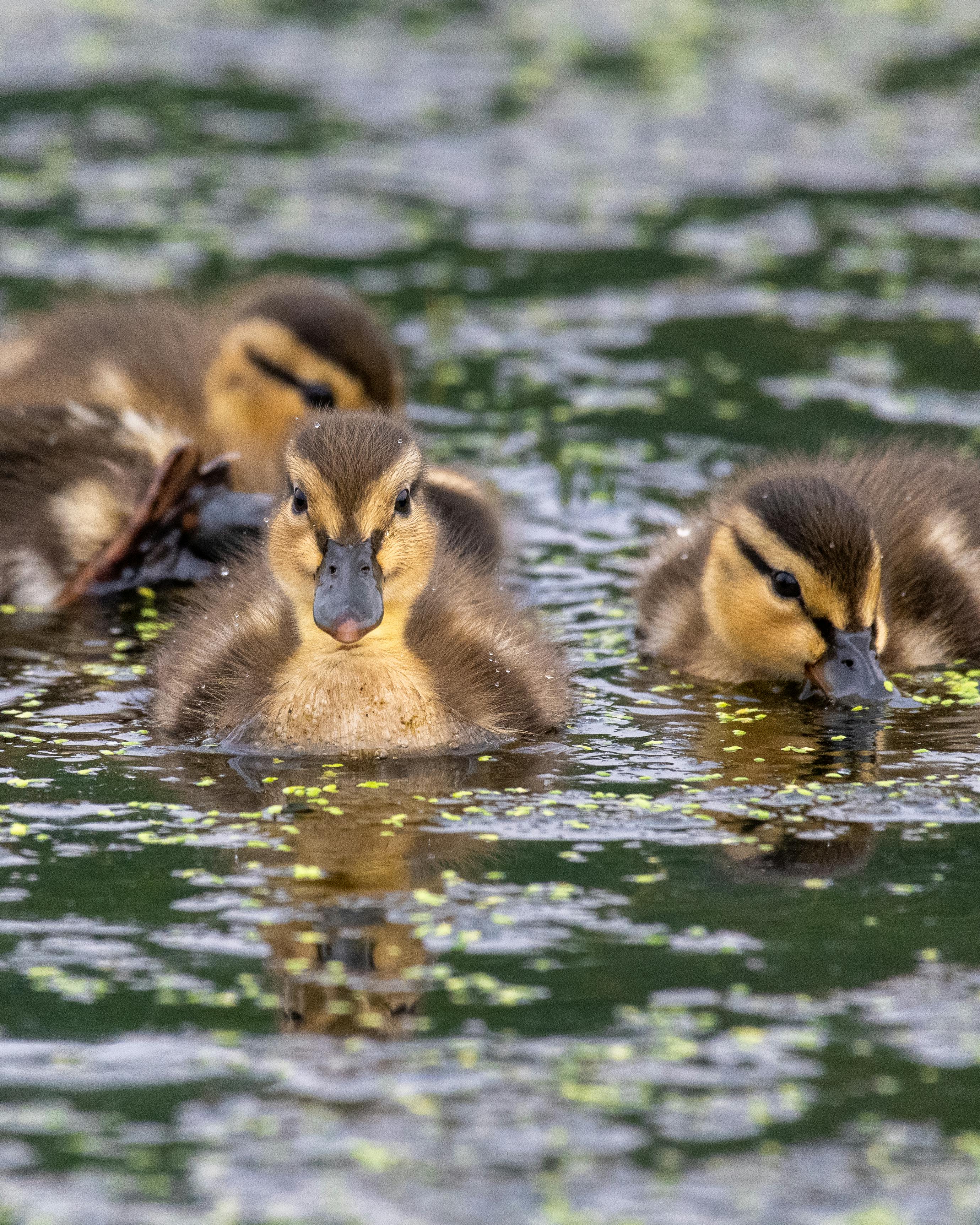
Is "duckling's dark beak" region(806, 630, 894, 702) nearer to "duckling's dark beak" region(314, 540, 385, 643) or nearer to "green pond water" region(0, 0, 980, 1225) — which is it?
"green pond water" region(0, 0, 980, 1225)

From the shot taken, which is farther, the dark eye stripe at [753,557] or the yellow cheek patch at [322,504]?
the dark eye stripe at [753,557]

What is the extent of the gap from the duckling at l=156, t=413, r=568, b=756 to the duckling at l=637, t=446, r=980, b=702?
2.18 ft

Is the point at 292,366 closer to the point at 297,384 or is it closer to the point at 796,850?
the point at 297,384

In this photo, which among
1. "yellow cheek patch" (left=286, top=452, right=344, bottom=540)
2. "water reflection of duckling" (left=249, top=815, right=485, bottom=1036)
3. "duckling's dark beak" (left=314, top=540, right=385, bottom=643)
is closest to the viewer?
"water reflection of duckling" (left=249, top=815, right=485, bottom=1036)

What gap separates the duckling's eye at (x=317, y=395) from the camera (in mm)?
7363

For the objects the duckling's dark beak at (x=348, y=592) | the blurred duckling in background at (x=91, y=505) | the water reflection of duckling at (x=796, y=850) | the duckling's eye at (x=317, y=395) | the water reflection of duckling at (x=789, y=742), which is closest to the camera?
the water reflection of duckling at (x=796, y=850)

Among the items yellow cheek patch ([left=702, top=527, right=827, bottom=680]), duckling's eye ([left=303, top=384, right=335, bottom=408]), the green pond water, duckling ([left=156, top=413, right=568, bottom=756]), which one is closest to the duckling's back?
duckling's eye ([left=303, top=384, right=335, bottom=408])

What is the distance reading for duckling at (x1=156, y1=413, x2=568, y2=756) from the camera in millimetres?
4996

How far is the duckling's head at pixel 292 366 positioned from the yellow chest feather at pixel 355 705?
2.18 metres

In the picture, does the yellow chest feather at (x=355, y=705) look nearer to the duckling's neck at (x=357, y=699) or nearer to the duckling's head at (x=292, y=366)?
the duckling's neck at (x=357, y=699)

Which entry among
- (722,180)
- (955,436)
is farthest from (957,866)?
(722,180)

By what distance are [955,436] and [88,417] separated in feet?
10.7

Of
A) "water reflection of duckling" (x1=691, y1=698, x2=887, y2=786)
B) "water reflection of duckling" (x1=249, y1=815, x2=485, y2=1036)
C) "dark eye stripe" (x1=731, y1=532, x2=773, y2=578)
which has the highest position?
"dark eye stripe" (x1=731, y1=532, x2=773, y2=578)

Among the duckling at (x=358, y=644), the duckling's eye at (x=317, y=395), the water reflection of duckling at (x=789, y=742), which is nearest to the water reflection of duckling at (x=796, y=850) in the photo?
the water reflection of duckling at (x=789, y=742)
